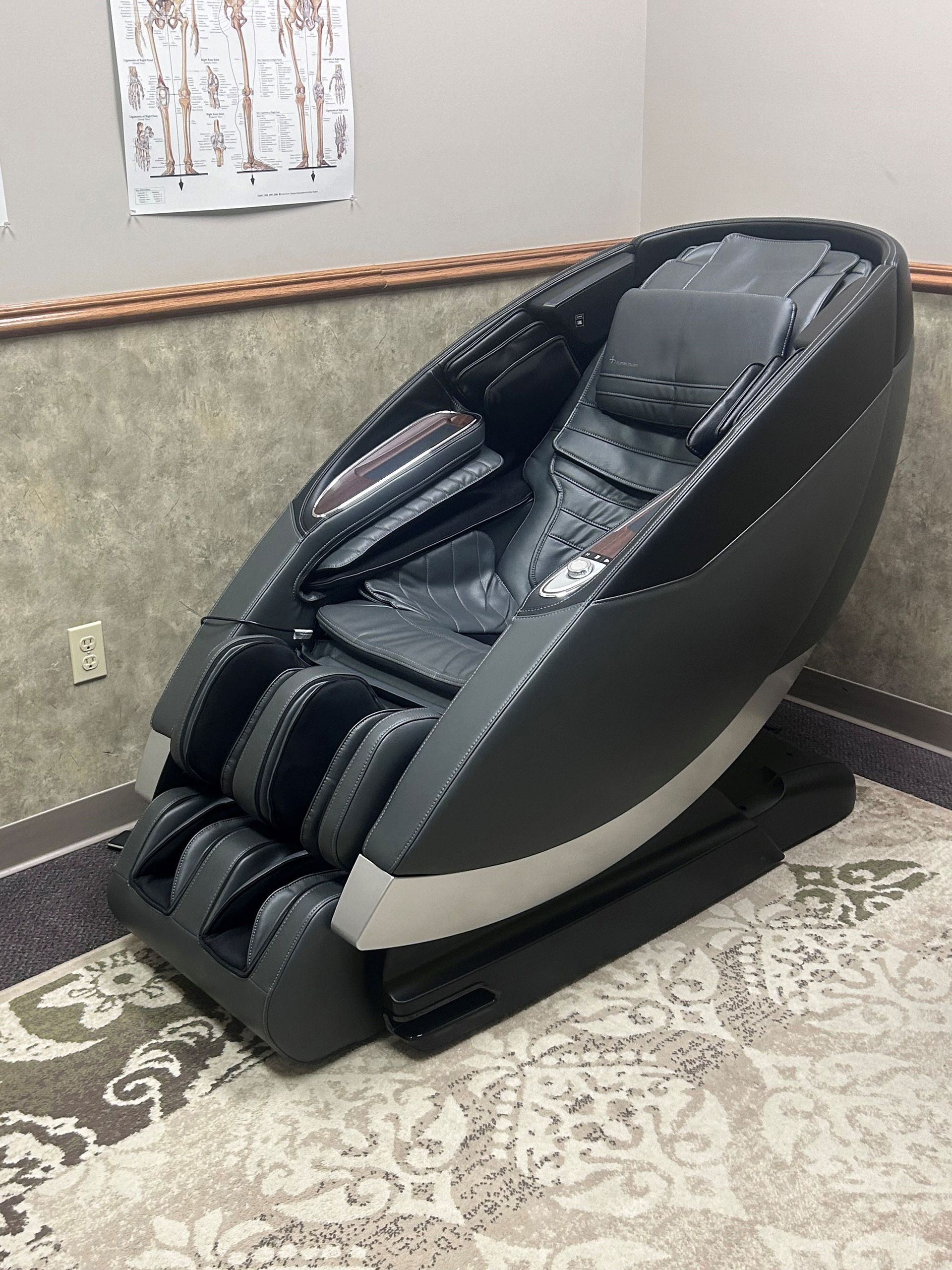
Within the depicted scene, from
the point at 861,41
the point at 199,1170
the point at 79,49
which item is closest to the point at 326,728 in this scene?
the point at 199,1170

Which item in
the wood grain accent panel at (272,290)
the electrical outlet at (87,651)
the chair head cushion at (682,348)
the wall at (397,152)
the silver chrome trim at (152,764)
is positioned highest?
the wall at (397,152)

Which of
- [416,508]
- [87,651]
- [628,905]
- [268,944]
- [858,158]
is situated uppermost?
[858,158]

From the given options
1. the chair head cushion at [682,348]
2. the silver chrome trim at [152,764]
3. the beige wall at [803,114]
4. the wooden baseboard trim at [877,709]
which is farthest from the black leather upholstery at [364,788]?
the beige wall at [803,114]

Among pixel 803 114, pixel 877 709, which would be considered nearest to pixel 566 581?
pixel 877 709

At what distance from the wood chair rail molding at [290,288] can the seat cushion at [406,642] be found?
2.12 ft

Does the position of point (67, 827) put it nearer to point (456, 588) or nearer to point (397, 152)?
point (456, 588)

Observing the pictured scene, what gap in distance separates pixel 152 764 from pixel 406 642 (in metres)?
0.48

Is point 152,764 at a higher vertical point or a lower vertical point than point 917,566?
lower

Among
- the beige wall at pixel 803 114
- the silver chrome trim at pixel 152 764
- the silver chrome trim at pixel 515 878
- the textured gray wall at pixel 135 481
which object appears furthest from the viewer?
the beige wall at pixel 803 114

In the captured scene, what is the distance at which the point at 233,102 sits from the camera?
7.34ft

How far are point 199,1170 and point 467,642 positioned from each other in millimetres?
900

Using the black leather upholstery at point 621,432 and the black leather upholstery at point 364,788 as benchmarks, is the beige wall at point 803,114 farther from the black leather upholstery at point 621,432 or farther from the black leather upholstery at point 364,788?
the black leather upholstery at point 364,788

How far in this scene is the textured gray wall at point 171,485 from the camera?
218 centimetres

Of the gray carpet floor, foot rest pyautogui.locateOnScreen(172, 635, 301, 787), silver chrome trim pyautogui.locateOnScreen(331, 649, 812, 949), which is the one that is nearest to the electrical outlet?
the gray carpet floor
